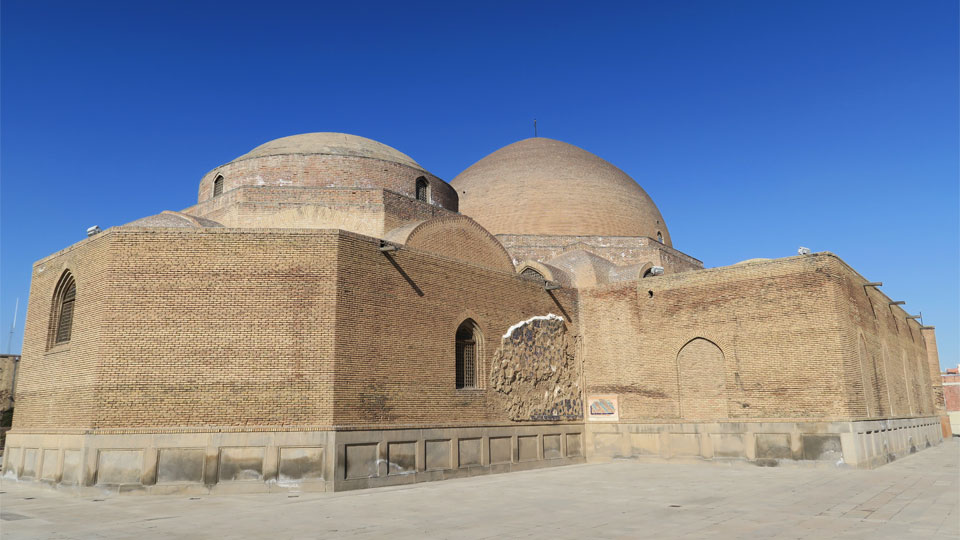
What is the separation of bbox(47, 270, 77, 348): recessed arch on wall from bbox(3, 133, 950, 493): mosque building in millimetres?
69

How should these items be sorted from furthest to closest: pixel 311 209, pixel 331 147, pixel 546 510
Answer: pixel 331 147, pixel 311 209, pixel 546 510

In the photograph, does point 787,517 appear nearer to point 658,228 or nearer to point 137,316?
point 137,316

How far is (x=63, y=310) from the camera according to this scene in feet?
41.1

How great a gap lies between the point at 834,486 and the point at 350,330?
8.09 meters

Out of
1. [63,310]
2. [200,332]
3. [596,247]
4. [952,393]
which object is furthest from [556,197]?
[952,393]

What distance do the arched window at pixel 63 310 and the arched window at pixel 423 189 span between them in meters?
8.19

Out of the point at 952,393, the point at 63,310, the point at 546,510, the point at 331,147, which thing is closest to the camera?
the point at 546,510

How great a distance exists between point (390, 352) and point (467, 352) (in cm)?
233

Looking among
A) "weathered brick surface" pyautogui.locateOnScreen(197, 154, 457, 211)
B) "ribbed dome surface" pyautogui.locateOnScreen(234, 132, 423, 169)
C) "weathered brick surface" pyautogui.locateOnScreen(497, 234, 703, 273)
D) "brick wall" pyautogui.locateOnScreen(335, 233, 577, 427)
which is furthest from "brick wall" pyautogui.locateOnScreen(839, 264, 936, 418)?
"ribbed dome surface" pyautogui.locateOnScreen(234, 132, 423, 169)

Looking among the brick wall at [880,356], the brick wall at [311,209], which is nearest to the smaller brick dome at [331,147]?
the brick wall at [311,209]

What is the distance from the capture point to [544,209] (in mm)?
23125

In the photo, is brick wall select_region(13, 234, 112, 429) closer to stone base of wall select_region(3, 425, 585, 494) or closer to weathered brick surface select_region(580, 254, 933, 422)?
stone base of wall select_region(3, 425, 585, 494)

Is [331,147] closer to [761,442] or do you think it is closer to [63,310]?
[63,310]

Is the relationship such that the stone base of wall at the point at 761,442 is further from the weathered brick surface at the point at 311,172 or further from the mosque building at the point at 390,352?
the weathered brick surface at the point at 311,172
